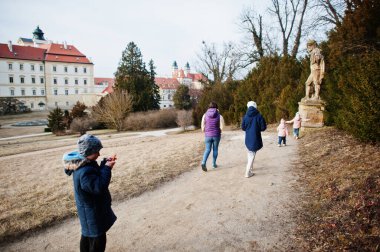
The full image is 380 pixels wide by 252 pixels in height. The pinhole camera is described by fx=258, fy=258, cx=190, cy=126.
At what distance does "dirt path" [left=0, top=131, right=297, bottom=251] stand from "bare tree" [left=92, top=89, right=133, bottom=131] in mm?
27612

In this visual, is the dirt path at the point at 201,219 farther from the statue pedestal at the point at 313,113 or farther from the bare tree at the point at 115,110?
the bare tree at the point at 115,110

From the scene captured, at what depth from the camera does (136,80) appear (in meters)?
42.9

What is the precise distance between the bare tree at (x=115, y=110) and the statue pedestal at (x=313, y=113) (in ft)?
82.6

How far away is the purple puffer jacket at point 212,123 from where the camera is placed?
275 inches

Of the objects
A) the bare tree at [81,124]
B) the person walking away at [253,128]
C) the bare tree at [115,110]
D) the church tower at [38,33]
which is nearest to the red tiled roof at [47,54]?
the church tower at [38,33]

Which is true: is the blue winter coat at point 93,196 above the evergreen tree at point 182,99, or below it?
below

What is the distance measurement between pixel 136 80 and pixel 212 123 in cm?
3791

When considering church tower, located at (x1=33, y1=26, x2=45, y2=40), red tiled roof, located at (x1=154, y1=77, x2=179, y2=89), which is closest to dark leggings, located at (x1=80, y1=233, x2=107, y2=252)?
red tiled roof, located at (x1=154, y1=77, x2=179, y2=89)

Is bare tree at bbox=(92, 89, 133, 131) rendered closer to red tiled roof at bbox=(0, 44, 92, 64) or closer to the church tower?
red tiled roof at bbox=(0, 44, 92, 64)

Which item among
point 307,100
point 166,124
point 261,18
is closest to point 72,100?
point 166,124

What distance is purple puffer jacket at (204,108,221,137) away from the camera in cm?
699

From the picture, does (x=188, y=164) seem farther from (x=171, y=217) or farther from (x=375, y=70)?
(x=375, y=70)

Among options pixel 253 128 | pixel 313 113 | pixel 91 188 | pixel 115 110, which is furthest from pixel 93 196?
pixel 115 110

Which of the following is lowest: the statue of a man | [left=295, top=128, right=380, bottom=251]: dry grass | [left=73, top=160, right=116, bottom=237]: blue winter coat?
[left=295, top=128, right=380, bottom=251]: dry grass
